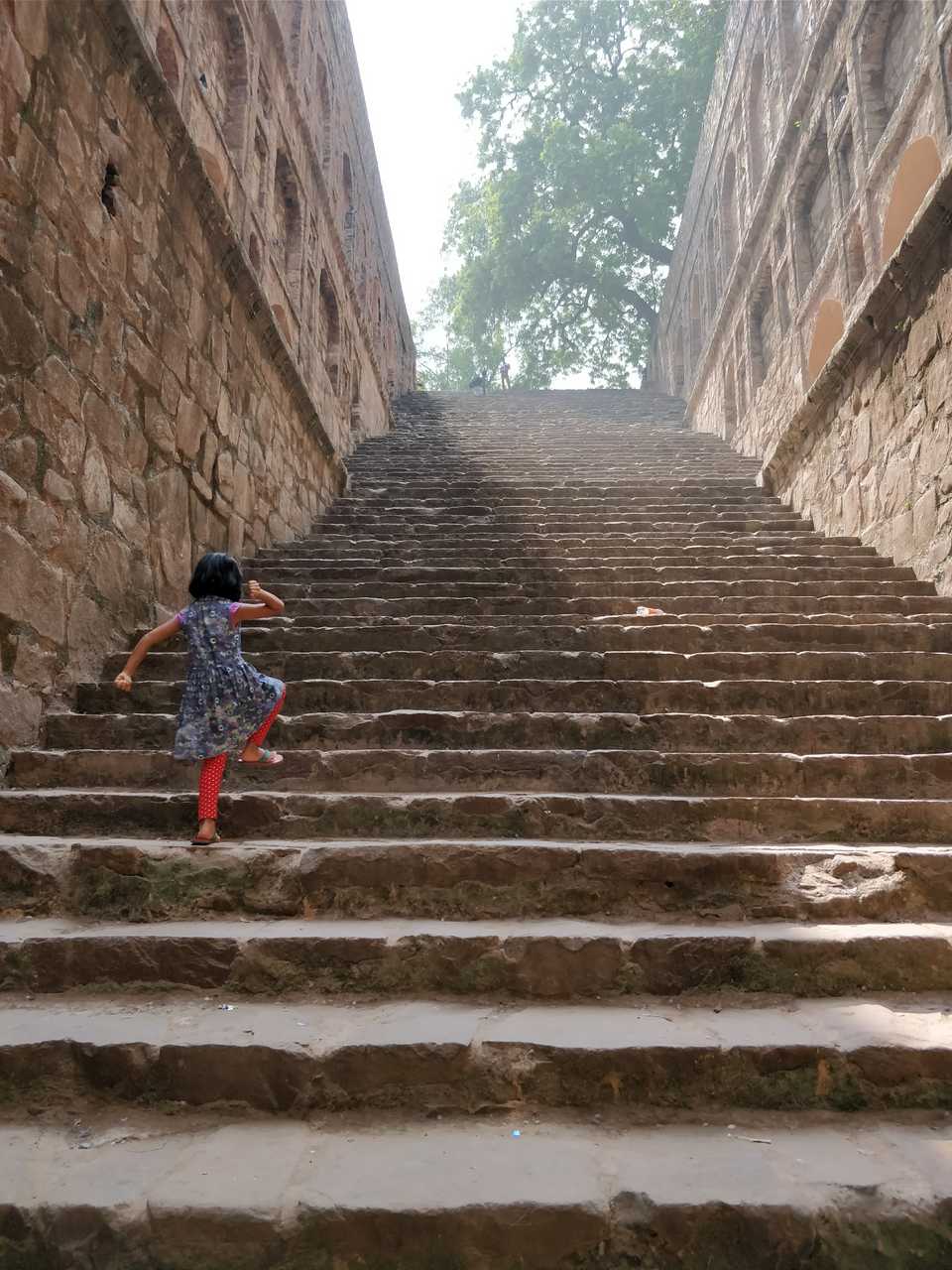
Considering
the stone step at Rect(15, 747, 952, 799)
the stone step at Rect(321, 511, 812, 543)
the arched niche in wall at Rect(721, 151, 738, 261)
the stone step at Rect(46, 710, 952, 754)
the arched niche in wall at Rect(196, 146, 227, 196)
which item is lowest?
the stone step at Rect(15, 747, 952, 799)

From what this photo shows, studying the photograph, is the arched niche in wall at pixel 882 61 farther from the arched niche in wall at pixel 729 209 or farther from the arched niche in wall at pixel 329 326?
the arched niche in wall at pixel 329 326

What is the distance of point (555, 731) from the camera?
13.2ft

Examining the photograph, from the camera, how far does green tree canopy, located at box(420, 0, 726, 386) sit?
98.9 ft

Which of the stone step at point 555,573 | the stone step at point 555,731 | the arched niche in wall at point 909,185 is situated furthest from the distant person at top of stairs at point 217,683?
the arched niche in wall at point 909,185

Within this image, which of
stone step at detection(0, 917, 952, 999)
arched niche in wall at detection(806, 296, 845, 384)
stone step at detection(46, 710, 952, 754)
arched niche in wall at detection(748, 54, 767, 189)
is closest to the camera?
stone step at detection(0, 917, 952, 999)

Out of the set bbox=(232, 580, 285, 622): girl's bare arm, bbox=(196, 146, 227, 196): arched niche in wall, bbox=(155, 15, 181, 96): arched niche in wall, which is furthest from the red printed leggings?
bbox=(196, 146, 227, 196): arched niche in wall

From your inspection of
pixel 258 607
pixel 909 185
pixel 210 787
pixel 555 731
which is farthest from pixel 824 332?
pixel 210 787

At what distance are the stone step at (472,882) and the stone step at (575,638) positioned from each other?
229 centimetres

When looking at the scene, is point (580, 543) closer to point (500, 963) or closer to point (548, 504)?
point (548, 504)

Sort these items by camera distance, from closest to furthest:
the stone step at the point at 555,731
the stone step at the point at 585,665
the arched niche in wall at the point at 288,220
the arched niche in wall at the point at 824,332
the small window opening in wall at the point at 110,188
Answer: the stone step at the point at 555,731, the small window opening in wall at the point at 110,188, the stone step at the point at 585,665, the arched niche in wall at the point at 288,220, the arched niche in wall at the point at 824,332

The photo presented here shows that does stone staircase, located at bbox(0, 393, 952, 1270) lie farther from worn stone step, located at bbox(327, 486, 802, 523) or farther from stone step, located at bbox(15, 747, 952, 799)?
worn stone step, located at bbox(327, 486, 802, 523)

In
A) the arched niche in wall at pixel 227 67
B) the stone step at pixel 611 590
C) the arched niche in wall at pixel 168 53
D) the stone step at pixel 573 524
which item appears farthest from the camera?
the arched niche in wall at pixel 227 67

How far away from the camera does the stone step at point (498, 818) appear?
128 inches

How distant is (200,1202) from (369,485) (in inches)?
373
